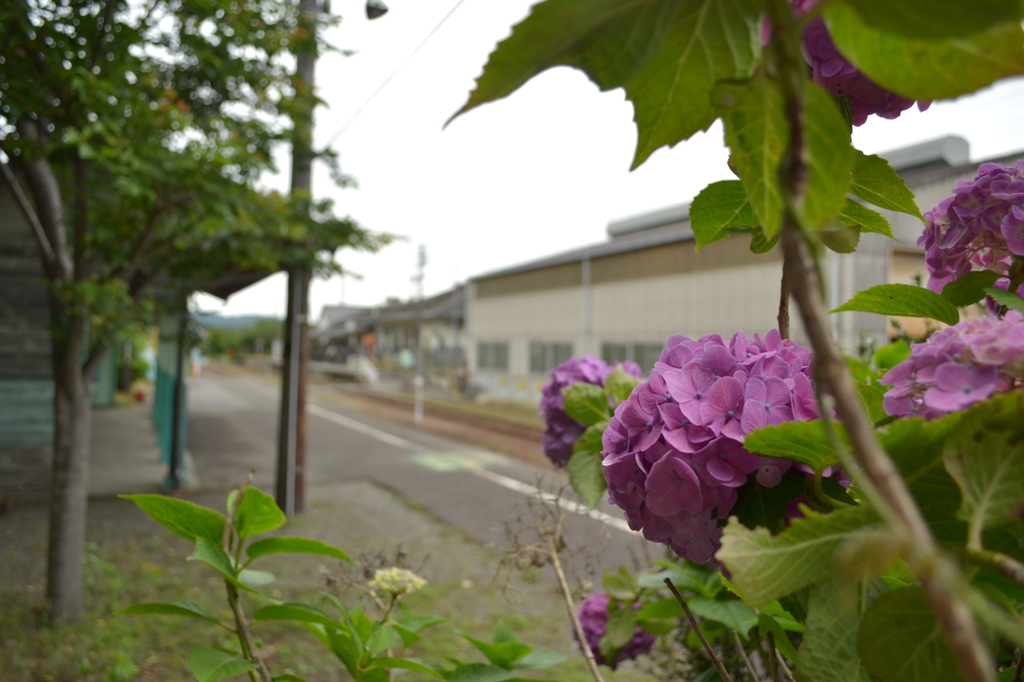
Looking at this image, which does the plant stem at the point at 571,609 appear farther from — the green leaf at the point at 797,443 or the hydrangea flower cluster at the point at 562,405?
the green leaf at the point at 797,443

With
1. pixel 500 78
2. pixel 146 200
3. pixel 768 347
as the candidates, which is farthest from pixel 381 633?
pixel 146 200

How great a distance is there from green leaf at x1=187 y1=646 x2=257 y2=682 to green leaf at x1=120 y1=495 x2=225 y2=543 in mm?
134

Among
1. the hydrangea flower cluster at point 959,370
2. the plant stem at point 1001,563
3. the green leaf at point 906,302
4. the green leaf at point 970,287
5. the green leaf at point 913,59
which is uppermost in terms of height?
the green leaf at point 913,59

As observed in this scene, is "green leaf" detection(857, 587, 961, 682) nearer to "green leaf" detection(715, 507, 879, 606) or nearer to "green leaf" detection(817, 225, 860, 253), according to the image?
"green leaf" detection(715, 507, 879, 606)

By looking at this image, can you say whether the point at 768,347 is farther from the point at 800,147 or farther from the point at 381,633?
the point at 381,633

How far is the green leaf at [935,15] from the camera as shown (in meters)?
0.23

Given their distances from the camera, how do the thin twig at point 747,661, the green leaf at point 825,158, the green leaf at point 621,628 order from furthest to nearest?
the green leaf at point 621,628, the thin twig at point 747,661, the green leaf at point 825,158

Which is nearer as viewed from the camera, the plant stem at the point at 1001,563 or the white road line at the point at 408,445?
the plant stem at the point at 1001,563

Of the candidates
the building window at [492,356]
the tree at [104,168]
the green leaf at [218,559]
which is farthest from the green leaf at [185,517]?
the building window at [492,356]

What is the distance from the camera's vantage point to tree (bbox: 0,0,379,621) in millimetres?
3506

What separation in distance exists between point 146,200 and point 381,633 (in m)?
3.74

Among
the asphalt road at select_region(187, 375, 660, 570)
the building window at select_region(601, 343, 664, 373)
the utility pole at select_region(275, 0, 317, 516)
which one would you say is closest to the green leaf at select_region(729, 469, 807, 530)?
the asphalt road at select_region(187, 375, 660, 570)

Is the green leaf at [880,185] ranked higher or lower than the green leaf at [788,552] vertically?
higher

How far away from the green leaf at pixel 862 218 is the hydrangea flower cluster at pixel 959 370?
20cm
